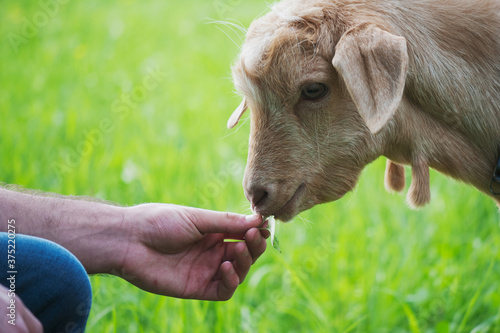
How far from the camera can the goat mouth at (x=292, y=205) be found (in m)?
2.32

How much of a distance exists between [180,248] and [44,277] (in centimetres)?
87

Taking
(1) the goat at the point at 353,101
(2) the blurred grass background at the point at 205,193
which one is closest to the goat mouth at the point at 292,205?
(1) the goat at the point at 353,101

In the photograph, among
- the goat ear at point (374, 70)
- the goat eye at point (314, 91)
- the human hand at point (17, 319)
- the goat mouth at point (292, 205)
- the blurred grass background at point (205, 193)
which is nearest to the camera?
the human hand at point (17, 319)

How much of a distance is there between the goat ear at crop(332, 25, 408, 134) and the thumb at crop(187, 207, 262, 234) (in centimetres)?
69

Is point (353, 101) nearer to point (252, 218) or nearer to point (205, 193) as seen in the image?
point (252, 218)

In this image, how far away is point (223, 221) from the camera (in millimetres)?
2371

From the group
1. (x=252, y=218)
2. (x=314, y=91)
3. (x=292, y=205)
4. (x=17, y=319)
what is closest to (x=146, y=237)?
(x=252, y=218)

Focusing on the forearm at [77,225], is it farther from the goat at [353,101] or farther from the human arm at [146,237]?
the goat at [353,101]

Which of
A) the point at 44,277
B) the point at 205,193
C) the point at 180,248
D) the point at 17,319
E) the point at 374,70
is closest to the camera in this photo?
the point at 17,319

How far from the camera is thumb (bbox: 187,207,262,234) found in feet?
7.77

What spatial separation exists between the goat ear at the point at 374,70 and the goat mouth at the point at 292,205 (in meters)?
0.46

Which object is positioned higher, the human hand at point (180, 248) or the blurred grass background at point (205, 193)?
the human hand at point (180, 248)

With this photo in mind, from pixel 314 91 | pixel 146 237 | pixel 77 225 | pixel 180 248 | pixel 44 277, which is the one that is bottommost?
pixel 180 248

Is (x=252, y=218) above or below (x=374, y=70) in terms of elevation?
below
